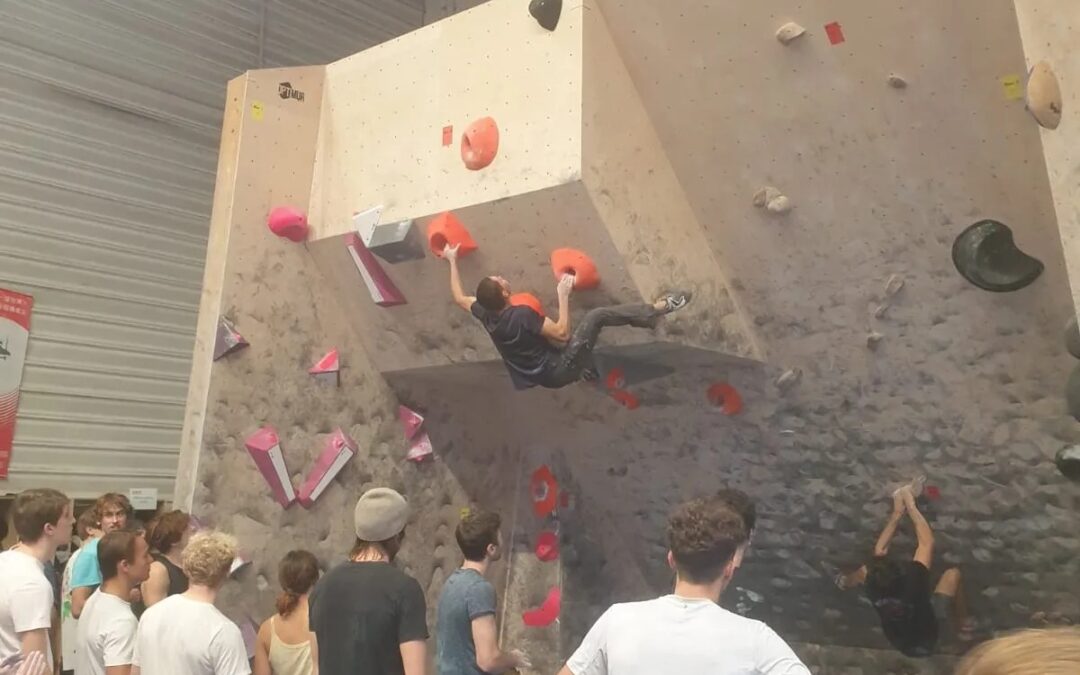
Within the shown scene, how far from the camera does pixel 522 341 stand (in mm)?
3719

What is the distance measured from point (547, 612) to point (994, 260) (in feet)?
10.6

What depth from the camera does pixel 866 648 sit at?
4.55 meters

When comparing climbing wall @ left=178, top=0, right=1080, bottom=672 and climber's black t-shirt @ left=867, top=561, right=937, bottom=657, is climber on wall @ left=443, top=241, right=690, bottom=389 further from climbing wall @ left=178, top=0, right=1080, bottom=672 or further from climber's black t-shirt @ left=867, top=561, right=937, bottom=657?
climber's black t-shirt @ left=867, top=561, right=937, bottom=657

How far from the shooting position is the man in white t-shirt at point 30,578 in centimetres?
273

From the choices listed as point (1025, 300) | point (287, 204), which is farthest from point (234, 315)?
point (1025, 300)

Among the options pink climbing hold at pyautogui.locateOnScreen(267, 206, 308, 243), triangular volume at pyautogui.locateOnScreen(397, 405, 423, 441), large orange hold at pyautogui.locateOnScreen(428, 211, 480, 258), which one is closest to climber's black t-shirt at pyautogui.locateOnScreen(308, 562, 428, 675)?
large orange hold at pyautogui.locateOnScreen(428, 211, 480, 258)

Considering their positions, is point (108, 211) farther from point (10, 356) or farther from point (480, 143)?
point (480, 143)

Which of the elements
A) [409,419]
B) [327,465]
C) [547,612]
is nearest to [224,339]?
[327,465]

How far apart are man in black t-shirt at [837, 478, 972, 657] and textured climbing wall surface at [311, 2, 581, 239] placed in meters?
2.20

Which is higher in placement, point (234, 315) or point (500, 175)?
point (500, 175)

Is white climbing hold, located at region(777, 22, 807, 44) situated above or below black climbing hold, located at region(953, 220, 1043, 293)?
above

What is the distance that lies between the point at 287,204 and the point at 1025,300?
3.26 meters

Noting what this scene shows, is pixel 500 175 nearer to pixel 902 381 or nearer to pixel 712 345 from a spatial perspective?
pixel 712 345

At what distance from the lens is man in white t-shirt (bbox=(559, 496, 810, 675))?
165cm
